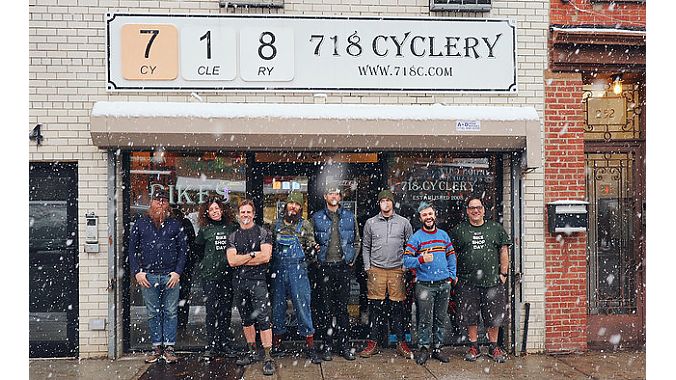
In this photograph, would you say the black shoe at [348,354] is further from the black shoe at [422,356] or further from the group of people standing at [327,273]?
the black shoe at [422,356]

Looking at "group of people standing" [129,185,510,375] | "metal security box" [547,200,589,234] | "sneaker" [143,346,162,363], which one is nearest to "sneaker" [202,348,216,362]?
"group of people standing" [129,185,510,375]

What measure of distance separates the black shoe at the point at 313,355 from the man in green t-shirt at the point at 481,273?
1678 millimetres

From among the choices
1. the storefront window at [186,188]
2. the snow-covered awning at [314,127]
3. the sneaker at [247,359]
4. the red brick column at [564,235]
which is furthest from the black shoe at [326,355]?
the red brick column at [564,235]

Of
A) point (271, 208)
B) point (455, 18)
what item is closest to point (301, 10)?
point (455, 18)

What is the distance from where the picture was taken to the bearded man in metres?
7.08

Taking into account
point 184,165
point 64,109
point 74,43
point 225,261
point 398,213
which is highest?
point 74,43

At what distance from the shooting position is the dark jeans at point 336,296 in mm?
7223

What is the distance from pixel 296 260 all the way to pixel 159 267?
149 cm

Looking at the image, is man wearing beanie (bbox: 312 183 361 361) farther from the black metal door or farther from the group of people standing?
the black metal door

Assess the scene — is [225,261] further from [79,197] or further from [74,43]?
[74,43]

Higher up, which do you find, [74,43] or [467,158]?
[74,43]

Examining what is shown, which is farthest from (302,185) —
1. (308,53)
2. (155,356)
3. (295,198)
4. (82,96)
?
(82,96)

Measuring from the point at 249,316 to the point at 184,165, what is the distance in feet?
6.35

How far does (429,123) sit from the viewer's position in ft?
23.7
